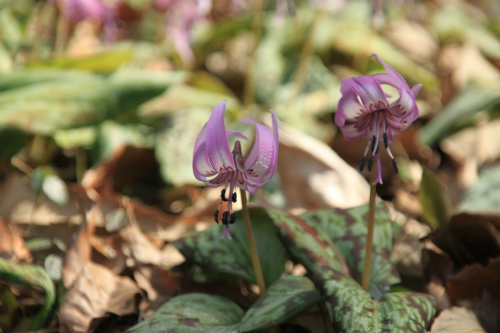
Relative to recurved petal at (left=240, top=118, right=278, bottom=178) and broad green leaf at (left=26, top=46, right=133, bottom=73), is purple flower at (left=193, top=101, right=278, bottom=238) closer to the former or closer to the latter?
recurved petal at (left=240, top=118, right=278, bottom=178)

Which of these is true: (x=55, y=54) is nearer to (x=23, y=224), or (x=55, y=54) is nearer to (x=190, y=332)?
(x=23, y=224)

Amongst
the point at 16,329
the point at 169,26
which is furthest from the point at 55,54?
the point at 16,329

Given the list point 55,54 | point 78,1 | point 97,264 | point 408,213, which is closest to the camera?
point 97,264

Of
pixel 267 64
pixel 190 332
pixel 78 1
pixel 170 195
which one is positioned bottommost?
pixel 170 195

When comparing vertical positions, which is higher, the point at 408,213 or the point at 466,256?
the point at 466,256

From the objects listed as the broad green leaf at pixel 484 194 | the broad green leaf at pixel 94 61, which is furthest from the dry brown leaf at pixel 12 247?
the broad green leaf at pixel 484 194

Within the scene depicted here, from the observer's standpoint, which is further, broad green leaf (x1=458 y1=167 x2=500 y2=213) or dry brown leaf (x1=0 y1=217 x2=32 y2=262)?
broad green leaf (x1=458 y1=167 x2=500 y2=213)

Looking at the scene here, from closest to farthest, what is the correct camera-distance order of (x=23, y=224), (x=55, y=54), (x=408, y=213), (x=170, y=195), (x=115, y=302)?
(x=115, y=302) → (x=23, y=224) → (x=408, y=213) → (x=170, y=195) → (x=55, y=54)

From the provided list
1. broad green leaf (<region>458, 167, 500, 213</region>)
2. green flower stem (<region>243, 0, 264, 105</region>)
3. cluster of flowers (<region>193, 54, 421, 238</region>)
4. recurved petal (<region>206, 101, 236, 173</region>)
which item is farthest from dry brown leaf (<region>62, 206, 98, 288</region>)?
green flower stem (<region>243, 0, 264, 105</region>)
